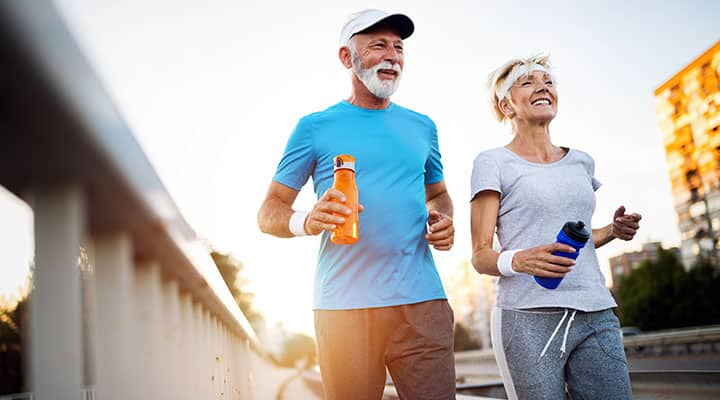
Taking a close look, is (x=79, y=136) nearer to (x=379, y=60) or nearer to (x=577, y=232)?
(x=577, y=232)

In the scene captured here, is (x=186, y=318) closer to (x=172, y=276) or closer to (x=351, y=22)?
(x=172, y=276)

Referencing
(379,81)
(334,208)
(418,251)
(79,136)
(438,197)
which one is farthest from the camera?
(438,197)

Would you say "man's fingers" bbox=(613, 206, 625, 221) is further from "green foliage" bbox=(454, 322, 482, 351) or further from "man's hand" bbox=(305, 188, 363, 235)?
"green foliage" bbox=(454, 322, 482, 351)

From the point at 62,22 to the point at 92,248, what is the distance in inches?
24.5

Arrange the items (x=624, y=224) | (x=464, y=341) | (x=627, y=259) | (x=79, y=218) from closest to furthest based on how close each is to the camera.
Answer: (x=79, y=218), (x=624, y=224), (x=464, y=341), (x=627, y=259)

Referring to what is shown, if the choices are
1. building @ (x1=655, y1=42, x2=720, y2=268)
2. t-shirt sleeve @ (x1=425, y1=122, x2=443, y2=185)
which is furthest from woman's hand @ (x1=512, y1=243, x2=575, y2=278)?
building @ (x1=655, y1=42, x2=720, y2=268)

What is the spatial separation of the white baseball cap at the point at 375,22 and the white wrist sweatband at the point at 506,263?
3.49 feet

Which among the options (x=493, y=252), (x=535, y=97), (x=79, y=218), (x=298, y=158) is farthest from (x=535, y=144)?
(x=79, y=218)

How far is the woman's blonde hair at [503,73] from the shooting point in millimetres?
3438

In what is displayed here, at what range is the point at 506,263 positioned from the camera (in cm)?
295

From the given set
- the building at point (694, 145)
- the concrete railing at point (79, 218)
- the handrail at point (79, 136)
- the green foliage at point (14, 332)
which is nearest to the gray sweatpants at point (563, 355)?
the concrete railing at point (79, 218)

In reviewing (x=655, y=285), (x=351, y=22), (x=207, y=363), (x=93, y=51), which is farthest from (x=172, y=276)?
A: (x=655, y=285)

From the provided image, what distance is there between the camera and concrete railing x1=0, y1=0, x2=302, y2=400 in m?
0.64

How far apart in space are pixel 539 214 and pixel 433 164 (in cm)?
58
